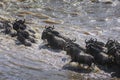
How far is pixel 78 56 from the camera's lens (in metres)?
13.9

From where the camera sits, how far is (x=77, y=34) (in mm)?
18484

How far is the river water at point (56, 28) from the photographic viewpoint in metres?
13.2

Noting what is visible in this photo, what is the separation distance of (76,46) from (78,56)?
1104 millimetres

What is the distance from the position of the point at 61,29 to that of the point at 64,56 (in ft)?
13.8

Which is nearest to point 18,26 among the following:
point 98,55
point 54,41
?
point 54,41

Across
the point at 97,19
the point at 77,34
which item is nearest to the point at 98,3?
the point at 97,19

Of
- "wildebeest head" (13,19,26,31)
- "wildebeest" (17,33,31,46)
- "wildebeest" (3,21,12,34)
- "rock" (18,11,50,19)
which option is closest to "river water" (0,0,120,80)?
"rock" (18,11,50,19)

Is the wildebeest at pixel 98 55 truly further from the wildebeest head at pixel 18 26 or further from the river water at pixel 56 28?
the wildebeest head at pixel 18 26

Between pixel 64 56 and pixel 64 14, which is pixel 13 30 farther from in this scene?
pixel 64 14

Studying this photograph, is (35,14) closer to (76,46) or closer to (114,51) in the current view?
(76,46)

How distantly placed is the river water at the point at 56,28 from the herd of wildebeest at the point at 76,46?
38 cm

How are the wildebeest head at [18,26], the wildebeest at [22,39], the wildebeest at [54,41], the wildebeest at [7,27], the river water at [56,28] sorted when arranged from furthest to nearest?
the wildebeest head at [18,26], the wildebeest at [7,27], the wildebeest at [22,39], the wildebeest at [54,41], the river water at [56,28]

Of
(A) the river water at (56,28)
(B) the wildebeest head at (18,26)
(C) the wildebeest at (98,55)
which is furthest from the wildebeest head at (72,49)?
(B) the wildebeest head at (18,26)

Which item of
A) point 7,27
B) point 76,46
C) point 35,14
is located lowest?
point 76,46
